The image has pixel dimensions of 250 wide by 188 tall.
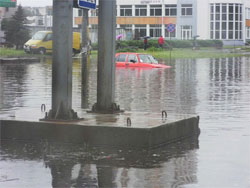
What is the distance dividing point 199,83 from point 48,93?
7645 mm

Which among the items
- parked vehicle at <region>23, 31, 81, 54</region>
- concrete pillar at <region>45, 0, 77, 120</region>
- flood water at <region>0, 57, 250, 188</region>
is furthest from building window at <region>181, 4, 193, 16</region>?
concrete pillar at <region>45, 0, 77, 120</region>

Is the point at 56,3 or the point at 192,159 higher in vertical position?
the point at 56,3

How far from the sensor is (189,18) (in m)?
116

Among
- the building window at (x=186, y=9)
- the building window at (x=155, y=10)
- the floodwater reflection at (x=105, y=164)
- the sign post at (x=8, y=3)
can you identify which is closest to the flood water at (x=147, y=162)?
the floodwater reflection at (x=105, y=164)

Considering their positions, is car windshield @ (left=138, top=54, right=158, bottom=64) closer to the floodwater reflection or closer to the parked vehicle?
the parked vehicle

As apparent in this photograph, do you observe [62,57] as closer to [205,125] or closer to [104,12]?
[104,12]

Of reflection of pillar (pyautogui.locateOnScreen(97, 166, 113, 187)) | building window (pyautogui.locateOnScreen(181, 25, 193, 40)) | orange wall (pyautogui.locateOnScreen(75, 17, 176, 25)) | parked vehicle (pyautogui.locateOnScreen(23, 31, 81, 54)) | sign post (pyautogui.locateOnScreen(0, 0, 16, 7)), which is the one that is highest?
orange wall (pyautogui.locateOnScreen(75, 17, 176, 25))

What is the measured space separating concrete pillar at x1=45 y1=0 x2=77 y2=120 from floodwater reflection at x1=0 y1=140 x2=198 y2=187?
0.86m

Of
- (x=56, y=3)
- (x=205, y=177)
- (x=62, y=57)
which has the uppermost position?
(x=56, y=3)

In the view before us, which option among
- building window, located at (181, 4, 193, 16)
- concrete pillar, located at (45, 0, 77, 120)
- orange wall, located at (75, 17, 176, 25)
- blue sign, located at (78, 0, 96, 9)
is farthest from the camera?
orange wall, located at (75, 17, 176, 25)

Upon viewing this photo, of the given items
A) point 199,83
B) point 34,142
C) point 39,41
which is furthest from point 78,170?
point 39,41

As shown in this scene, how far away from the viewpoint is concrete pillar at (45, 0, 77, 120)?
1227 centimetres

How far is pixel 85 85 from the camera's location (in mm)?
26875

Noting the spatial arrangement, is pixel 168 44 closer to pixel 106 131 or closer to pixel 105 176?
pixel 106 131
